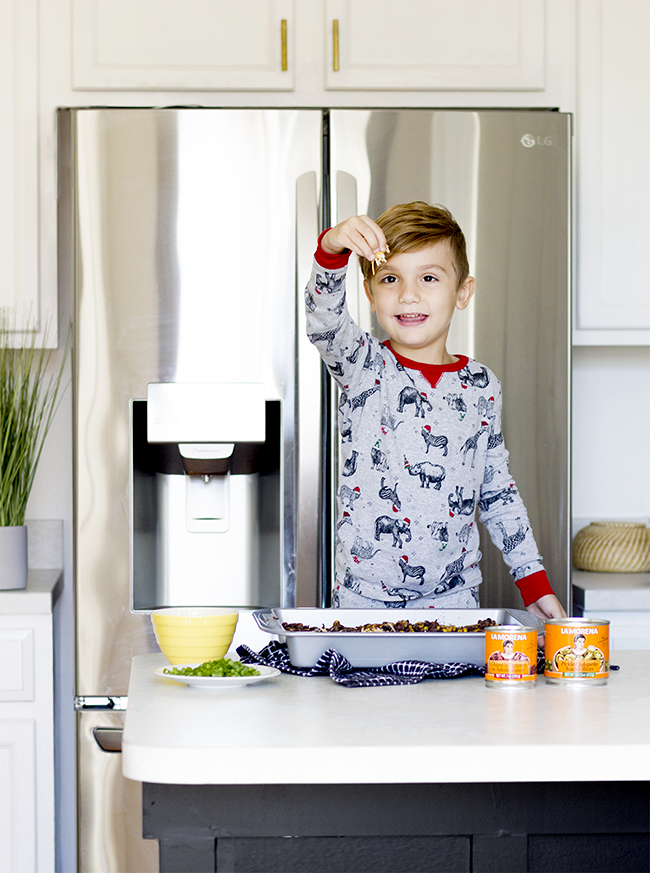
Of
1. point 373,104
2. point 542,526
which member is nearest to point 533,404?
point 542,526

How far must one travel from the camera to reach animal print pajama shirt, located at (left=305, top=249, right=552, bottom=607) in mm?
1480

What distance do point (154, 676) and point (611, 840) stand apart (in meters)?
0.49

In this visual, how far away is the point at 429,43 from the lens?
2178 millimetres

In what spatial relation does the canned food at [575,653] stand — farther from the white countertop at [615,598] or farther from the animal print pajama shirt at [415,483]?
the white countertop at [615,598]

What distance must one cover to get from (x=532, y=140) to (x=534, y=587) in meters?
1.00

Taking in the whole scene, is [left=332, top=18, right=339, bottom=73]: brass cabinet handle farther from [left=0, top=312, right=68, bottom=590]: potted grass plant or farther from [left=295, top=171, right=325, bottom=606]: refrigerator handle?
[left=0, top=312, right=68, bottom=590]: potted grass plant

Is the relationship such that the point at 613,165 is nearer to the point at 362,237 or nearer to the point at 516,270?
the point at 516,270

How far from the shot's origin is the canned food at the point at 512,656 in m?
0.97

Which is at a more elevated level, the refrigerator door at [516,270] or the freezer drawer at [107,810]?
the refrigerator door at [516,270]

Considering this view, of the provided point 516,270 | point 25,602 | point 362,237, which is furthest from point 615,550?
point 362,237

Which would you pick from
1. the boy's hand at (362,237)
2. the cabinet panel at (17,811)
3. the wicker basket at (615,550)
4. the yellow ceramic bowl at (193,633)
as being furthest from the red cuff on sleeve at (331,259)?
the wicker basket at (615,550)

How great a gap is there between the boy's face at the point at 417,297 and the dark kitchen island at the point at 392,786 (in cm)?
77

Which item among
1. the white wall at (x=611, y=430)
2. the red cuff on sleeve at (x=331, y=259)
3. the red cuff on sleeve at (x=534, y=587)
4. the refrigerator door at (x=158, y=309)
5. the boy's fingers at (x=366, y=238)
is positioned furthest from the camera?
the white wall at (x=611, y=430)

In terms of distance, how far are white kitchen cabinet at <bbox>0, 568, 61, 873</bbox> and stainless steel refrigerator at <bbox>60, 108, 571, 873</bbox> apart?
88 millimetres
